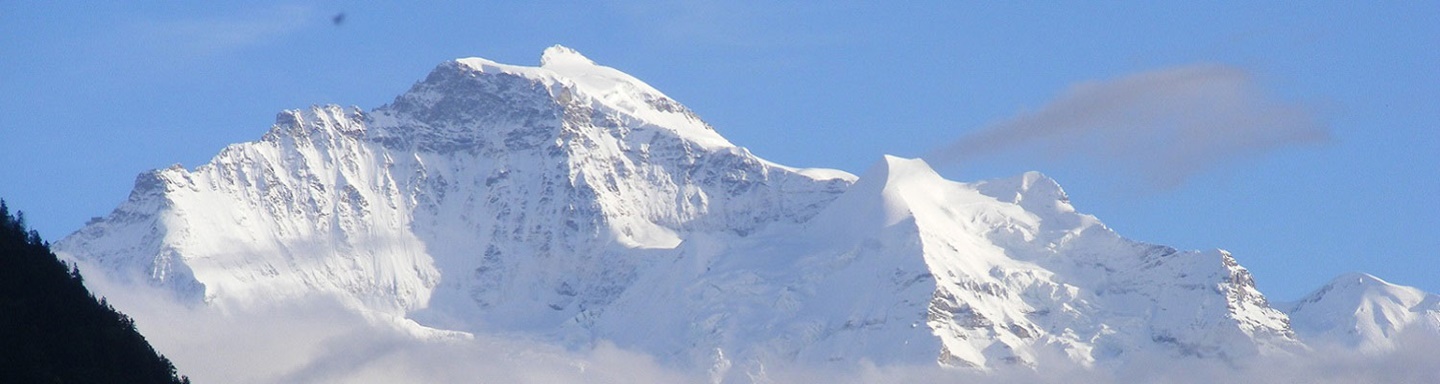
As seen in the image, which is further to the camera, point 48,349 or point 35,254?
point 35,254

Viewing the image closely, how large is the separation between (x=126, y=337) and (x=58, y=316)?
11.0ft

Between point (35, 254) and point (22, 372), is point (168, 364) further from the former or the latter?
point (22, 372)

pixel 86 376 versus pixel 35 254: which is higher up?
pixel 35 254

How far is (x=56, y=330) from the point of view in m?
121

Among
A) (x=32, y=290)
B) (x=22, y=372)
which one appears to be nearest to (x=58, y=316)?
(x=32, y=290)

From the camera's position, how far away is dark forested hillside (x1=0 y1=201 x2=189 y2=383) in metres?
114

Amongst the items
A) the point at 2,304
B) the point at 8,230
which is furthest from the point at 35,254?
the point at 2,304

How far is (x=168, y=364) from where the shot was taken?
419 ft

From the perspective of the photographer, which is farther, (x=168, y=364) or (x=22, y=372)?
(x=168, y=364)

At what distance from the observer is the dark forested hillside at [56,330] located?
375 ft

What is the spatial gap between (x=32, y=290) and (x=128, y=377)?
629cm

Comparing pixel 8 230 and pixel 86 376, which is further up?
pixel 8 230

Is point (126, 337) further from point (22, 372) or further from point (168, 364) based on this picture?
point (22, 372)

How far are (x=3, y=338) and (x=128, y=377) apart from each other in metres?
7.65
